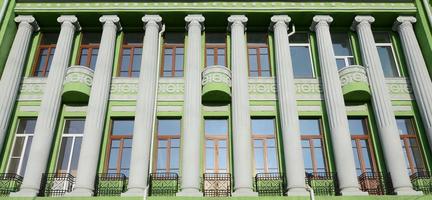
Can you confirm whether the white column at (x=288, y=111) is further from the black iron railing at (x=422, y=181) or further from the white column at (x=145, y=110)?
the white column at (x=145, y=110)

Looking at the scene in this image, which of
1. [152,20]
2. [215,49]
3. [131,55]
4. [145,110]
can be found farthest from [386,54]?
[131,55]

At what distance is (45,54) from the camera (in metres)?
19.5

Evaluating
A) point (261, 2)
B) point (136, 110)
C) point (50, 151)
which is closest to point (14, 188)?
point (50, 151)

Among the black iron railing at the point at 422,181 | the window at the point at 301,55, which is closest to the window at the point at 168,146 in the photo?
the window at the point at 301,55

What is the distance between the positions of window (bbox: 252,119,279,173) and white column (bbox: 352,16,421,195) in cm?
406

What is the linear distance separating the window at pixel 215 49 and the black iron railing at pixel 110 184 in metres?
6.36

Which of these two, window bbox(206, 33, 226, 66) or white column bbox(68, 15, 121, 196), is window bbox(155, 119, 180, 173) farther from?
window bbox(206, 33, 226, 66)

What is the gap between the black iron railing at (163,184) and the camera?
15.7m

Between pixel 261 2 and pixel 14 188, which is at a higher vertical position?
pixel 261 2

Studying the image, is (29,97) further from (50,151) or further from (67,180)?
(67,180)

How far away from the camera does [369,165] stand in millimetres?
16766

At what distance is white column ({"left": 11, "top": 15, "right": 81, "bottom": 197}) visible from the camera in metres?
15.2

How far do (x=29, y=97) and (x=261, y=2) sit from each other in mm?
10690

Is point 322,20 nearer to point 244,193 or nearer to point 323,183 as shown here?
point 323,183
